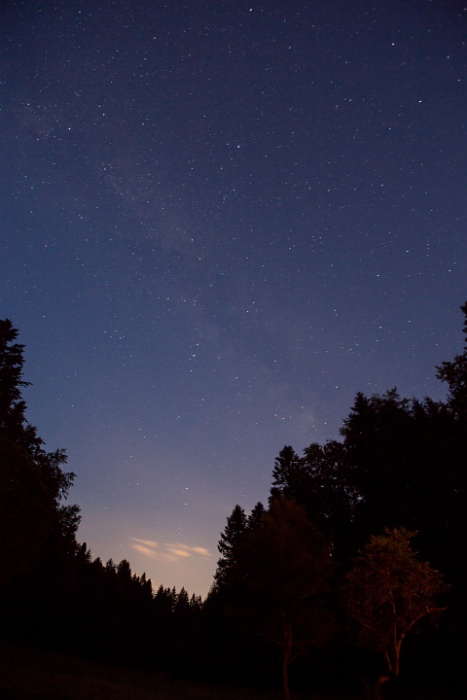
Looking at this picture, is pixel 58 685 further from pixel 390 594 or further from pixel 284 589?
pixel 390 594

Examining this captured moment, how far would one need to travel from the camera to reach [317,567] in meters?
27.5

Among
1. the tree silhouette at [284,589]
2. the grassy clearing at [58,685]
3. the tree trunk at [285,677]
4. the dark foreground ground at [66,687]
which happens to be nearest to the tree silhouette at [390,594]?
the tree silhouette at [284,589]

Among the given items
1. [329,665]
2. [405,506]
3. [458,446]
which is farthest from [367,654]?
[458,446]

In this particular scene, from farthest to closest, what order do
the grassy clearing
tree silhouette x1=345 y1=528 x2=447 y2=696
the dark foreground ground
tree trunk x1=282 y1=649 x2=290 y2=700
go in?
tree trunk x1=282 y1=649 x2=290 y2=700 < tree silhouette x1=345 y1=528 x2=447 y2=696 < the dark foreground ground < the grassy clearing

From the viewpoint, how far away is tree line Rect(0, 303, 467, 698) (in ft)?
72.3

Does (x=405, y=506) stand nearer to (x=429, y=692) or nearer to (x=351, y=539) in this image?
(x=351, y=539)

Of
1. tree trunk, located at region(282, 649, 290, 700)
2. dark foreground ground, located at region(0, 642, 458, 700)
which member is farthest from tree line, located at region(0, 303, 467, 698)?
dark foreground ground, located at region(0, 642, 458, 700)

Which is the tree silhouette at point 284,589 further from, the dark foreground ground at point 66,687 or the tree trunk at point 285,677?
the dark foreground ground at point 66,687

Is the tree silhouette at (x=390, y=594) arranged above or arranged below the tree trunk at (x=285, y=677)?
above

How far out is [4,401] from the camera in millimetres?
36031

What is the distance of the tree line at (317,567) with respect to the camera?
868 inches

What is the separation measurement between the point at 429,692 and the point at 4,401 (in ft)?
118

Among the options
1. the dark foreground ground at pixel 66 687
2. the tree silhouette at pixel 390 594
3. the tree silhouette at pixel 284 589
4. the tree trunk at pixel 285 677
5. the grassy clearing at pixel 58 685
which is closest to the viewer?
the grassy clearing at pixel 58 685

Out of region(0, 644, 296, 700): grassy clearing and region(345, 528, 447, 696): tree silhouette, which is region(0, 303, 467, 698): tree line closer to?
region(345, 528, 447, 696): tree silhouette
